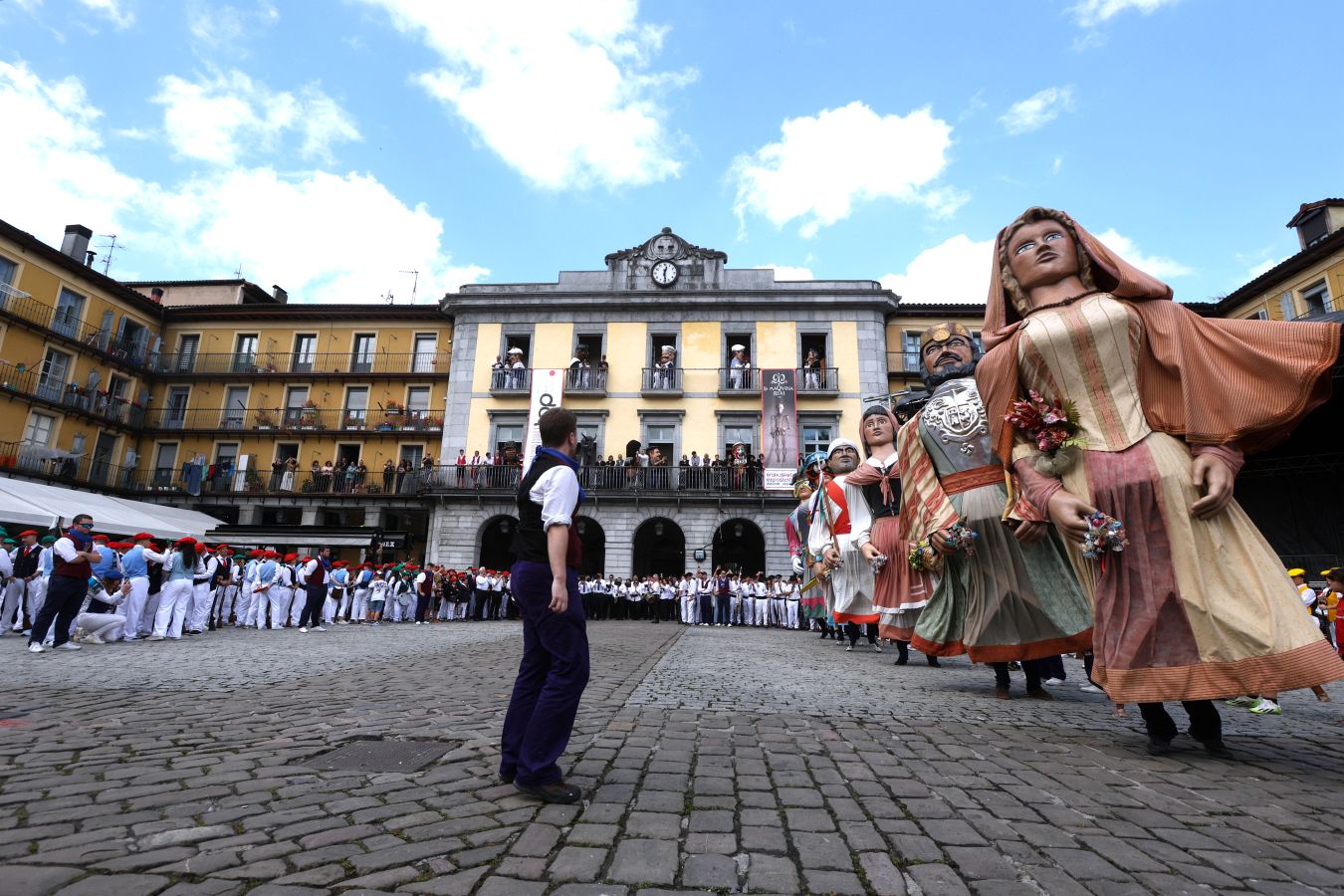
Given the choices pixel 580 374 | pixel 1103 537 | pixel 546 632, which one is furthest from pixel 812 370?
pixel 546 632

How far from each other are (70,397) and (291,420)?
794cm

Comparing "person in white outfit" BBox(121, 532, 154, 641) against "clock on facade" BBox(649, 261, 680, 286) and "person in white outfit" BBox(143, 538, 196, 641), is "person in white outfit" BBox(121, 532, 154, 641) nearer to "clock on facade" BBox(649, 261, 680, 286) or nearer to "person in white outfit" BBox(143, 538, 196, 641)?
"person in white outfit" BBox(143, 538, 196, 641)

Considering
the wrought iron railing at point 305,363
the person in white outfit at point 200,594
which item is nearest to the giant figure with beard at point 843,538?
the person in white outfit at point 200,594

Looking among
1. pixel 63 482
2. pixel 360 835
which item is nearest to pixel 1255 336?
pixel 360 835

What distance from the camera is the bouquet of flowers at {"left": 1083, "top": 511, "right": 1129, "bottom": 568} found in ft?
11.9

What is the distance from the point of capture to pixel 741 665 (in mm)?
8305

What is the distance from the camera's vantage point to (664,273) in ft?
97.2

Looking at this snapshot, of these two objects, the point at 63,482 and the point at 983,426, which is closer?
the point at 983,426

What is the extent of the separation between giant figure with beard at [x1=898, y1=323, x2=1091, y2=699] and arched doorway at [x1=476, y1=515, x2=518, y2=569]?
933 inches

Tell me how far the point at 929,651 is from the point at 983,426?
1969 millimetres

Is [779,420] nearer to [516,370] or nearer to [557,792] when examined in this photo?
[516,370]

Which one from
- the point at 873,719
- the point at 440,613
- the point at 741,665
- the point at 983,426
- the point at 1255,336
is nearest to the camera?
the point at 1255,336

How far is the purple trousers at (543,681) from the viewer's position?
9.25 feet

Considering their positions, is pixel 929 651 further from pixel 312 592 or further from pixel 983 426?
pixel 312 592
